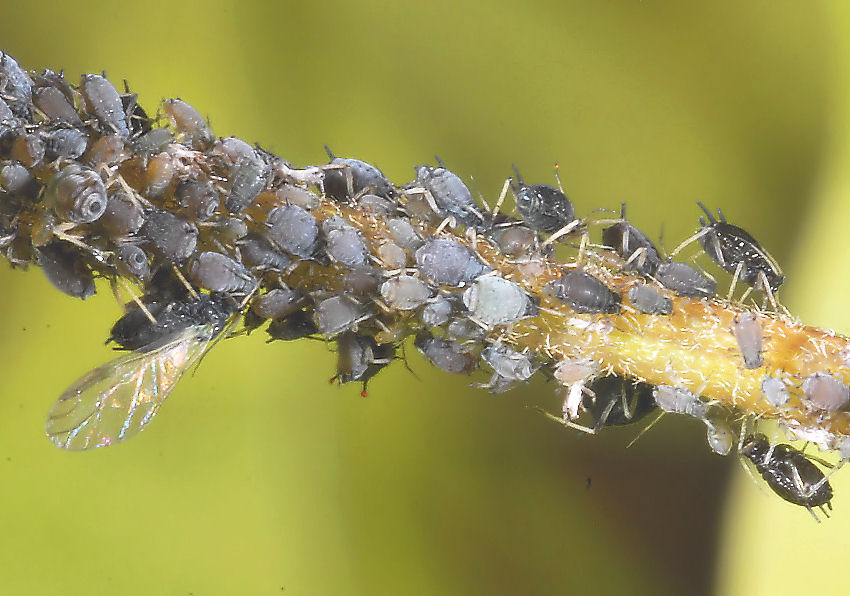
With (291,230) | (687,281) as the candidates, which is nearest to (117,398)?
(291,230)

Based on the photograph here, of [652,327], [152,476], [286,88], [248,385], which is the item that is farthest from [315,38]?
[652,327]

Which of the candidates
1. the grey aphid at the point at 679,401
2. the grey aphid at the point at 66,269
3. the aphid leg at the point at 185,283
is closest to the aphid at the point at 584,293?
the grey aphid at the point at 679,401

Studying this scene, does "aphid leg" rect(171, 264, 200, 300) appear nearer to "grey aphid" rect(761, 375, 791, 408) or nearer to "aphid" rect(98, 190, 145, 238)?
"aphid" rect(98, 190, 145, 238)

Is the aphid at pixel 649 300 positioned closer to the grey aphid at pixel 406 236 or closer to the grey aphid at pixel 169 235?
the grey aphid at pixel 406 236

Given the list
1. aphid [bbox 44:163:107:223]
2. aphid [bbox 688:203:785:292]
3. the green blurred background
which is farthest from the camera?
the green blurred background

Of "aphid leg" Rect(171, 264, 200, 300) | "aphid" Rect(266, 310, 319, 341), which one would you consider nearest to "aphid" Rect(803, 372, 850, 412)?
"aphid" Rect(266, 310, 319, 341)

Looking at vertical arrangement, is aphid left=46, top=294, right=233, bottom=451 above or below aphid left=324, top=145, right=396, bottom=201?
below

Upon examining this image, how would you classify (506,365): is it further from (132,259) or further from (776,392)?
(132,259)
